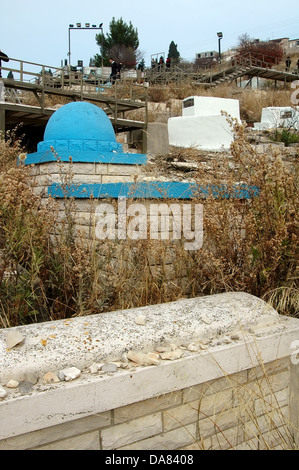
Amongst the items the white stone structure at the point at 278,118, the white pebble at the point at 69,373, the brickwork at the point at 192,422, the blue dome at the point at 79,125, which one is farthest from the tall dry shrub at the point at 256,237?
the white stone structure at the point at 278,118

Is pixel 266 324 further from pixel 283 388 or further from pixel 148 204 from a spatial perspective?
pixel 148 204

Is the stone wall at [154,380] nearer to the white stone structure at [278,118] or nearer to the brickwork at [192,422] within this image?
the brickwork at [192,422]

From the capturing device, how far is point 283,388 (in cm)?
263

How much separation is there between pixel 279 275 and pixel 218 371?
131 cm

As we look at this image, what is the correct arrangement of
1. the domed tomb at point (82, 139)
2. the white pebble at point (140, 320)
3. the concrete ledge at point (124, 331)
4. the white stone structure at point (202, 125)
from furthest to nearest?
1. the white stone structure at point (202, 125)
2. the domed tomb at point (82, 139)
3. the white pebble at point (140, 320)
4. the concrete ledge at point (124, 331)

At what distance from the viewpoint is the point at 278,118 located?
17953 millimetres

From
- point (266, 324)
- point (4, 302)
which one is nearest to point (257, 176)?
point (266, 324)

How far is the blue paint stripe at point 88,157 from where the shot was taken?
527cm

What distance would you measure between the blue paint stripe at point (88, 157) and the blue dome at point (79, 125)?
407mm

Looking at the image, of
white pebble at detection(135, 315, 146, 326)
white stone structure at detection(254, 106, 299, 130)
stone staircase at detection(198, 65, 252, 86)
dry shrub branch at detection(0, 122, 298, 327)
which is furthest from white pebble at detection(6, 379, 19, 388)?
stone staircase at detection(198, 65, 252, 86)

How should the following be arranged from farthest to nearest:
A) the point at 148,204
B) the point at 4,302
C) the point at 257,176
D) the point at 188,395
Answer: the point at 148,204
the point at 257,176
the point at 4,302
the point at 188,395

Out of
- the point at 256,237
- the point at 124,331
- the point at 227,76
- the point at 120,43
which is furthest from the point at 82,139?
the point at 120,43

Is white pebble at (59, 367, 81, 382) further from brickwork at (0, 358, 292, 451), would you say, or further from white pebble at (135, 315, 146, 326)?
white pebble at (135, 315, 146, 326)

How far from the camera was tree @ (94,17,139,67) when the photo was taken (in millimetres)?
43750
